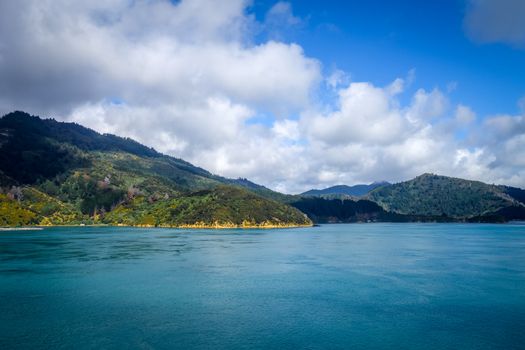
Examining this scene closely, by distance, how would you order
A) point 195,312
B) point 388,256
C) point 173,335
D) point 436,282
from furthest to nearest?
1. point 388,256
2. point 436,282
3. point 195,312
4. point 173,335

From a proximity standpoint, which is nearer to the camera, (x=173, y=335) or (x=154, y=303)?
(x=173, y=335)

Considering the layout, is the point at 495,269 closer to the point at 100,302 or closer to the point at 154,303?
the point at 154,303

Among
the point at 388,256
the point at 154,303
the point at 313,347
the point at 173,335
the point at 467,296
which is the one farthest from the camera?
the point at 388,256

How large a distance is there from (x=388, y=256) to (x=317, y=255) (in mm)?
19076

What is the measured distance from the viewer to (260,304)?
50375 millimetres

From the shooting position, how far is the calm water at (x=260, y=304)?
36906 millimetres

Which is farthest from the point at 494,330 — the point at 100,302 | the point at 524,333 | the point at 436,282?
the point at 100,302

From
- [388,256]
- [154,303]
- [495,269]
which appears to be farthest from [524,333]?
[388,256]

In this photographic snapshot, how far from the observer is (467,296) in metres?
55.6

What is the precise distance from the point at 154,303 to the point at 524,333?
42635mm

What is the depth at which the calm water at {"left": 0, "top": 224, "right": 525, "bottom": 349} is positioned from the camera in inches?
1453

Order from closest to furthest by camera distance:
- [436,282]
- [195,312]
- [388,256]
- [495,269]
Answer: [195,312] < [436,282] < [495,269] < [388,256]

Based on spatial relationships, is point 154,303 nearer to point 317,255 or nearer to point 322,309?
point 322,309

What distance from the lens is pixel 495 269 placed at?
265ft
